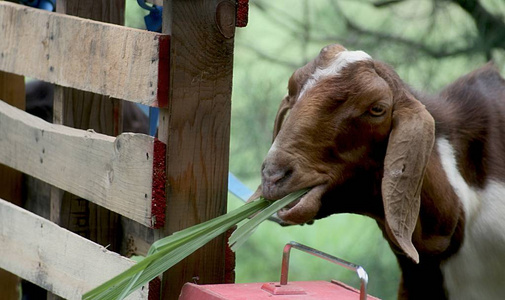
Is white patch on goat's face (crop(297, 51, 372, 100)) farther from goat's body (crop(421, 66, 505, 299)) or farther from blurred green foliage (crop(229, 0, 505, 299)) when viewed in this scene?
blurred green foliage (crop(229, 0, 505, 299))

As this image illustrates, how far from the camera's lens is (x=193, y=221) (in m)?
2.55

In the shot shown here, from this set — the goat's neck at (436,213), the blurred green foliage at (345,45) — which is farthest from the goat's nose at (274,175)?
the blurred green foliage at (345,45)

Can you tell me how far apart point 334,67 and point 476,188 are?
0.73m

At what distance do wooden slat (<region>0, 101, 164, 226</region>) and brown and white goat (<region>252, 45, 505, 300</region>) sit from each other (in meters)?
0.35

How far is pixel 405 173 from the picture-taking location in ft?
8.42

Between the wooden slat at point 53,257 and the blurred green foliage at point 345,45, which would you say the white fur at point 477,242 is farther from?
the blurred green foliage at point 345,45

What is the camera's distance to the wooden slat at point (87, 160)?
98.5 inches

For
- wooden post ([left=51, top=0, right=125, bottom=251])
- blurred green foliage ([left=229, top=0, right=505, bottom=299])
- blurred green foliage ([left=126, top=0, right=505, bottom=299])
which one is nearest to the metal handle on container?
wooden post ([left=51, top=0, right=125, bottom=251])

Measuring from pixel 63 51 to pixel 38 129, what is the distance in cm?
31

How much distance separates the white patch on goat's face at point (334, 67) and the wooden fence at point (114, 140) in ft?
0.82

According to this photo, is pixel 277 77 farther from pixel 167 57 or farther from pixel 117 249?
pixel 167 57

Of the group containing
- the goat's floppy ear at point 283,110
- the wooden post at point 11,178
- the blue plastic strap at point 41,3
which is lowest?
the wooden post at point 11,178

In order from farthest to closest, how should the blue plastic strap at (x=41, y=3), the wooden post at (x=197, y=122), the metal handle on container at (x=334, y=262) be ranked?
1. the blue plastic strap at (x=41, y=3)
2. the wooden post at (x=197, y=122)
3. the metal handle on container at (x=334, y=262)

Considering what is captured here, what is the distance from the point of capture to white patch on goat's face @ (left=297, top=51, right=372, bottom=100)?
8.64 ft
